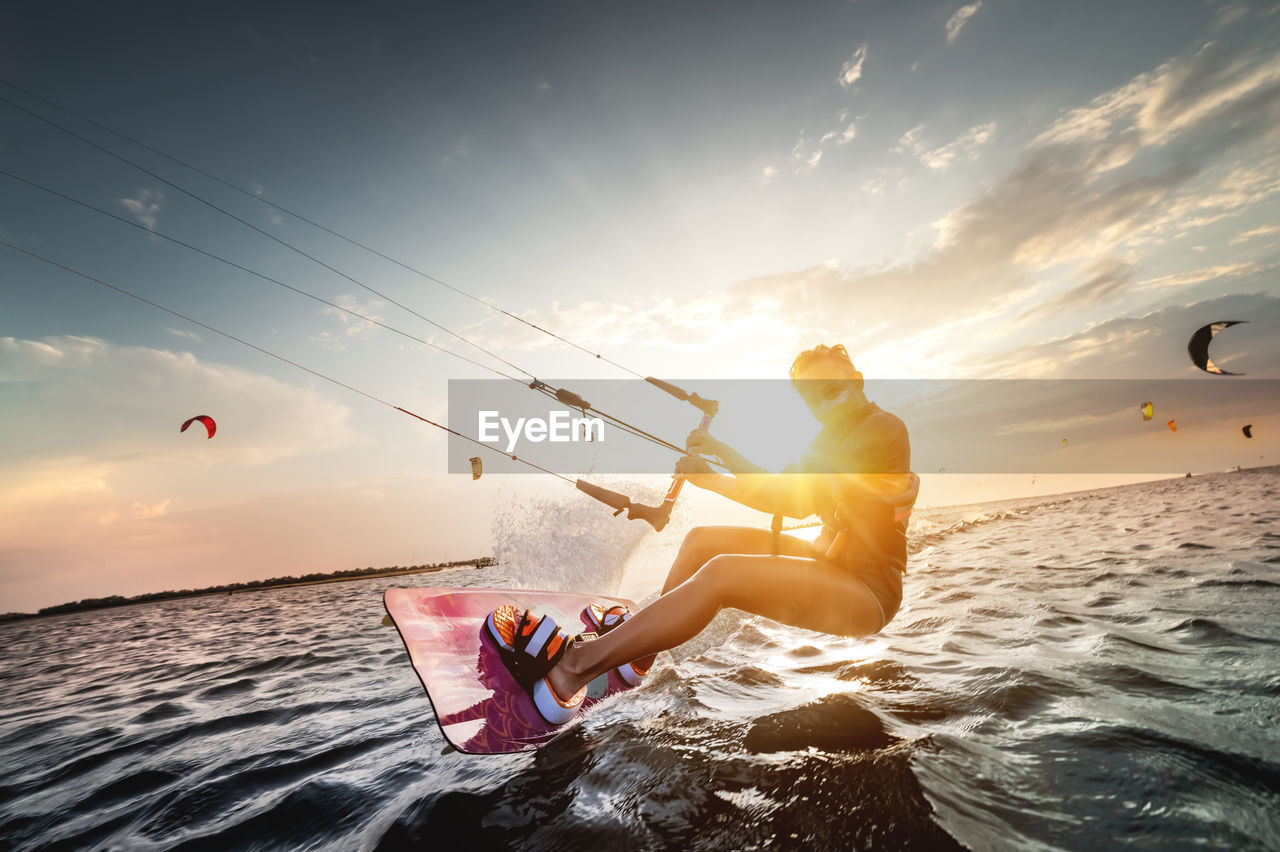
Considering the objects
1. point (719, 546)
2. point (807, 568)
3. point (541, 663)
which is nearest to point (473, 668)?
point (541, 663)

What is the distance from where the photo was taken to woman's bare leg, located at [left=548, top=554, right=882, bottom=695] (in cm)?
301

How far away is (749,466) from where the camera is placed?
12.6 ft

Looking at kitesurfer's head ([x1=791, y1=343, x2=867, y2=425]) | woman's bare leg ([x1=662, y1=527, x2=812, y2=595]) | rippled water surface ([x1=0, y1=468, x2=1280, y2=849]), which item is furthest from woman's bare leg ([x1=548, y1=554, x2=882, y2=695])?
kitesurfer's head ([x1=791, y1=343, x2=867, y2=425])

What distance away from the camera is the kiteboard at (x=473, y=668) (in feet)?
10.7

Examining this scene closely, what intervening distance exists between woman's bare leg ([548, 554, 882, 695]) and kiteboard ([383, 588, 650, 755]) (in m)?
0.45

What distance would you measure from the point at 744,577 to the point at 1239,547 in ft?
30.3

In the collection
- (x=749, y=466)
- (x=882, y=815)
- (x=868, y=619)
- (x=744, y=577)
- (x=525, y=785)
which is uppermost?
(x=749, y=466)

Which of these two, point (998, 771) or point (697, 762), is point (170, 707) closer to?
point (697, 762)

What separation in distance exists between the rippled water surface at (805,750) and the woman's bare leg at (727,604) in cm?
58

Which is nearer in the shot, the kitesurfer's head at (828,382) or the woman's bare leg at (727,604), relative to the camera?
the woman's bare leg at (727,604)

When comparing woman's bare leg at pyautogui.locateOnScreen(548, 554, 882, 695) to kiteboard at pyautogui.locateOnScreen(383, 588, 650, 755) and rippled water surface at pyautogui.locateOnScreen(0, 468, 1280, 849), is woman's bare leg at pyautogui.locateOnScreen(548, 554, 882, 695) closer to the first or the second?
kiteboard at pyautogui.locateOnScreen(383, 588, 650, 755)

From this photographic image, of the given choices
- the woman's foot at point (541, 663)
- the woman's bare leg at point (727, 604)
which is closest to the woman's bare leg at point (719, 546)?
the woman's bare leg at point (727, 604)

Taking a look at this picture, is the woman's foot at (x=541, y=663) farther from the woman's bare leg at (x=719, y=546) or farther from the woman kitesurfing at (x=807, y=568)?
the woman's bare leg at (x=719, y=546)

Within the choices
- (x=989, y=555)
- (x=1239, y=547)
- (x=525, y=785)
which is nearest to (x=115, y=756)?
(x=525, y=785)
